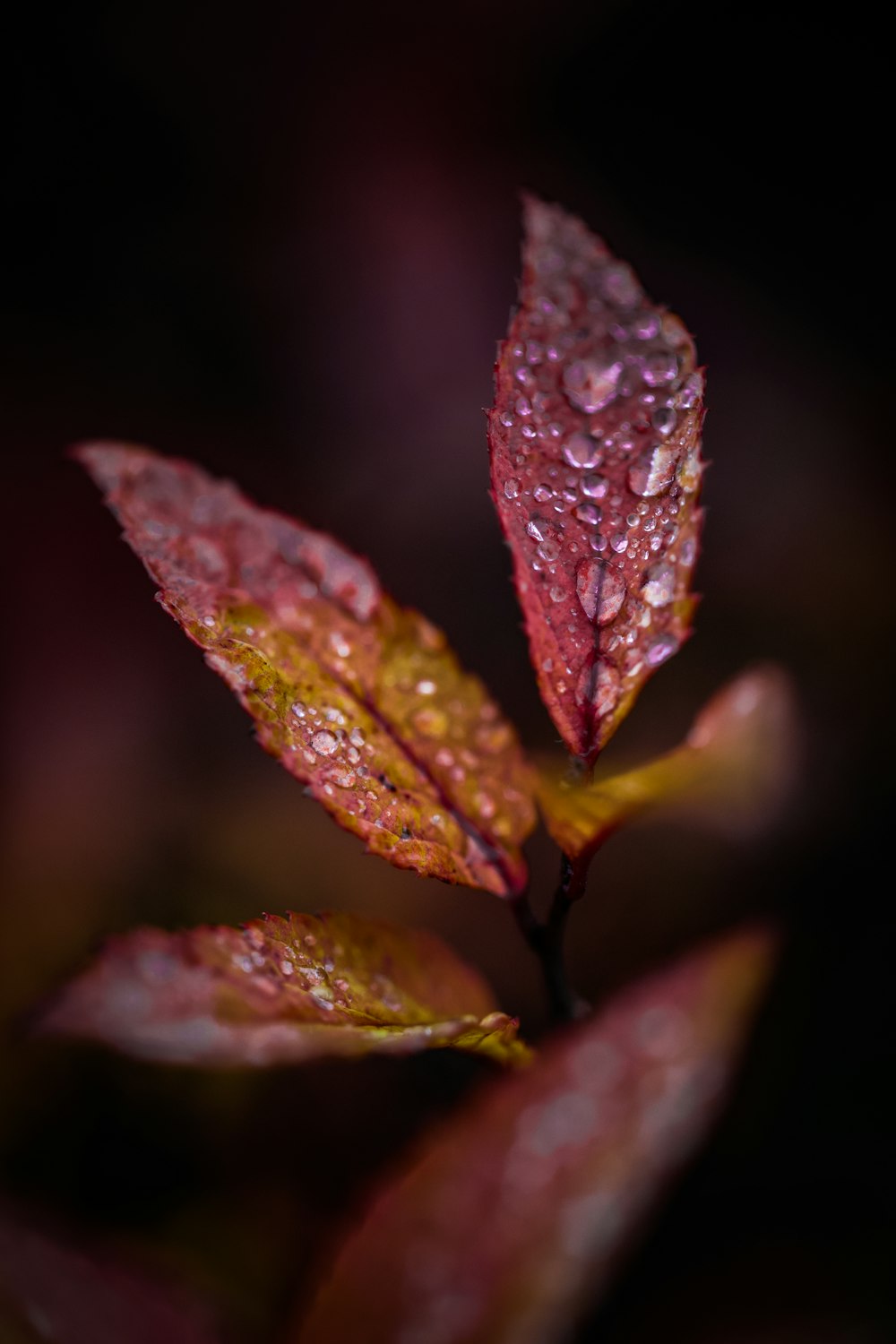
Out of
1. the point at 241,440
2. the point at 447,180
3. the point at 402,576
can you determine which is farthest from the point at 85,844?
the point at 447,180

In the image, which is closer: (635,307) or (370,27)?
(635,307)

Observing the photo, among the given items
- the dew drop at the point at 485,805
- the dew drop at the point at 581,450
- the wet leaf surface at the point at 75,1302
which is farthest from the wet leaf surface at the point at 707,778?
the wet leaf surface at the point at 75,1302

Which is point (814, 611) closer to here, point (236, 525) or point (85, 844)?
point (236, 525)

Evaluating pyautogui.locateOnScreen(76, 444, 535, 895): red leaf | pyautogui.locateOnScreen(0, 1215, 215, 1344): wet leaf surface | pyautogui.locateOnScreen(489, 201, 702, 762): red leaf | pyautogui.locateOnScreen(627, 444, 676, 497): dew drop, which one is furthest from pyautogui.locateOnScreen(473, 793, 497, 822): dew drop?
pyautogui.locateOnScreen(0, 1215, 215, 1344): wet leaf surface

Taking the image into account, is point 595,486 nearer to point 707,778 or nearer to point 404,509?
point 707,778

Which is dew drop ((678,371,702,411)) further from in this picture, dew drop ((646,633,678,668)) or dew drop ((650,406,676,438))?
dew drop ((646,633,678,668))

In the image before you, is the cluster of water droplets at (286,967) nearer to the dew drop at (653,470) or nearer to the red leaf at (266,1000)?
the red leaf at (266,1000)
